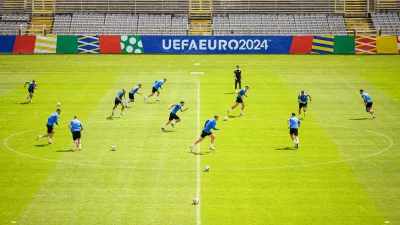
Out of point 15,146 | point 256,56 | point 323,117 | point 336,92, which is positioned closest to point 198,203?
point 15,146

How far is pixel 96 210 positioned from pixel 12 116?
2199 centimetres

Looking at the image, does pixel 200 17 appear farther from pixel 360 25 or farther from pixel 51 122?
pixel 51 122

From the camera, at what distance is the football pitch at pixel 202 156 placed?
90.7ft

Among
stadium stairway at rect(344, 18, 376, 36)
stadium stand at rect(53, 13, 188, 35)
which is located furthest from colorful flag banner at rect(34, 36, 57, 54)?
stadium stairway at rect(344, 18, 376, 36)

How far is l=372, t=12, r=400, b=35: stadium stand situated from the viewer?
94.5 meters

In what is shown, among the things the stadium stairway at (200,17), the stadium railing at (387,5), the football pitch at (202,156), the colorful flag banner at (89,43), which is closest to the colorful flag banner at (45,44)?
the colorful flag banner at (89,43)

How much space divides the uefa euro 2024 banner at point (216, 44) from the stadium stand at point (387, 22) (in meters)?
18.7

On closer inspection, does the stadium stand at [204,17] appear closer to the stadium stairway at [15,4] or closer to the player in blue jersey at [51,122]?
the stadium stairway at [15,4]

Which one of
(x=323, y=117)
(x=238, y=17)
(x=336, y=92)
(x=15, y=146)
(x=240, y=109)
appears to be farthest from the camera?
(x=238, y=17)

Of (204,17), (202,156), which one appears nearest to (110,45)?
(204,17)

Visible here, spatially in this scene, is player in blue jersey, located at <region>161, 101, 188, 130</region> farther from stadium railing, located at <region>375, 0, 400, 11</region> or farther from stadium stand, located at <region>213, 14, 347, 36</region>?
stadium railing, located at <region>375, 0, 400, 11</region>

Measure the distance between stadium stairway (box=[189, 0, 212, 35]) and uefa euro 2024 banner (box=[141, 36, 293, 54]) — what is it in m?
9.06

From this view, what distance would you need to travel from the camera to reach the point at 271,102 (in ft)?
174

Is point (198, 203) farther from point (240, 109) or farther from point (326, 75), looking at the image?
point (326, 75)
